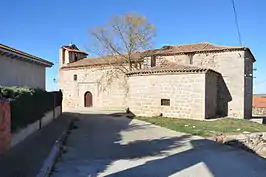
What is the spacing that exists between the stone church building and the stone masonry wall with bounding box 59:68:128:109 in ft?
0.39

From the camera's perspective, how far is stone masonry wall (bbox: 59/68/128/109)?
35.7 metres

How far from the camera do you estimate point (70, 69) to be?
40844 millimetres

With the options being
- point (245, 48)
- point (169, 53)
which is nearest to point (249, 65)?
point (245, 48)

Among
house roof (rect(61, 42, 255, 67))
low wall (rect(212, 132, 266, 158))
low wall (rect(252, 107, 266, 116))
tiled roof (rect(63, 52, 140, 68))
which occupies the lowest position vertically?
low wall (rect(252, 107, 266, 116))

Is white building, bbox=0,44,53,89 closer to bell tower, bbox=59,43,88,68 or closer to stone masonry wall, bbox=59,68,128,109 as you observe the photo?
stone masonry wall, bbox=59,68,128,109

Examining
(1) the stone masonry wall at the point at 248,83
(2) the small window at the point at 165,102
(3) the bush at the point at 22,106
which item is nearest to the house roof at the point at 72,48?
(2) the small window at the point at 165,102

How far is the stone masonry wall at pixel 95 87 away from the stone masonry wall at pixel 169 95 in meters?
8.08

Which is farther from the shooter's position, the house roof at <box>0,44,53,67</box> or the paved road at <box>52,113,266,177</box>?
the house roof at <box>0,44,53,67</box>

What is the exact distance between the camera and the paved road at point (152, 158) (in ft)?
25.9

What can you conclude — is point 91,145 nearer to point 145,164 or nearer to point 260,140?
point 145,164

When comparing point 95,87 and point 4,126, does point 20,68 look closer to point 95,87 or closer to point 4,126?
point 4,126

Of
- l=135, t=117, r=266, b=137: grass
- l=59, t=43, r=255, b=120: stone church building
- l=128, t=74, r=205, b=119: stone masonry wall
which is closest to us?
l=135, t=117, r=266, b=137: grass

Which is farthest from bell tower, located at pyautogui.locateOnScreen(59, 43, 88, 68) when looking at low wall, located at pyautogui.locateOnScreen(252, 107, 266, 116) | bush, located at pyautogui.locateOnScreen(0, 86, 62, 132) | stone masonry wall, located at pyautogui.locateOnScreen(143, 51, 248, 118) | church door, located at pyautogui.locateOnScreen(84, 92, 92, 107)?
bush, located at pyautogui.locateOnScreen(0, 86, 62, 132)

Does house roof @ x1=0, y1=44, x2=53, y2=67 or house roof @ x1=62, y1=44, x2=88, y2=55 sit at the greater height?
house roof @ x1=62, y1=44, x2=88, y2=55
